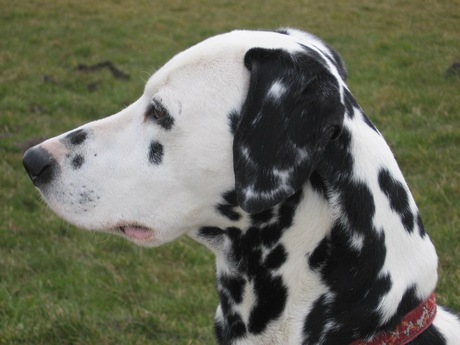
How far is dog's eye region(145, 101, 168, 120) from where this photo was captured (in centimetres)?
288

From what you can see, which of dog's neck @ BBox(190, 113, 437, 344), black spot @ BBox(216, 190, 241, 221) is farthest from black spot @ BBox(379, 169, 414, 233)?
black spot @ BBox(216, 190, 241, 221)

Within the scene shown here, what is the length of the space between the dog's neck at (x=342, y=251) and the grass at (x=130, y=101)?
5.40 ft

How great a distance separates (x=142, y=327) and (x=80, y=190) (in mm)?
1976

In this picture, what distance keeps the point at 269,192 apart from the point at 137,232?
662 millimetres

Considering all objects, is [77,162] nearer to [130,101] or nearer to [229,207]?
[229,207]

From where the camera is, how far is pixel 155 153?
9.51 ft

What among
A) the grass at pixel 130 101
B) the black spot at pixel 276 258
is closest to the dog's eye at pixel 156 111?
the black spot at pixel 276 258

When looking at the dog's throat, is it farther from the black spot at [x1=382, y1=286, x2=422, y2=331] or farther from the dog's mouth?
the black spot at [x1=382, y1=286, x2=422, y2=331]

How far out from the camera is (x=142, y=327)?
4.75 meters

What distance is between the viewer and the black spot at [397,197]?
2.75m

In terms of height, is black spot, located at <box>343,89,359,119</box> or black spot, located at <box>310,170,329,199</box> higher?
black spot, located at <box>343,89,359,119</box>

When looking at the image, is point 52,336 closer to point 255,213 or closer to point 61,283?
point 61,283

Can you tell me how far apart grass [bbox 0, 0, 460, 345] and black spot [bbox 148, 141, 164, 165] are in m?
1.31

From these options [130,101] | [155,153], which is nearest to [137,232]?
[155,153]
